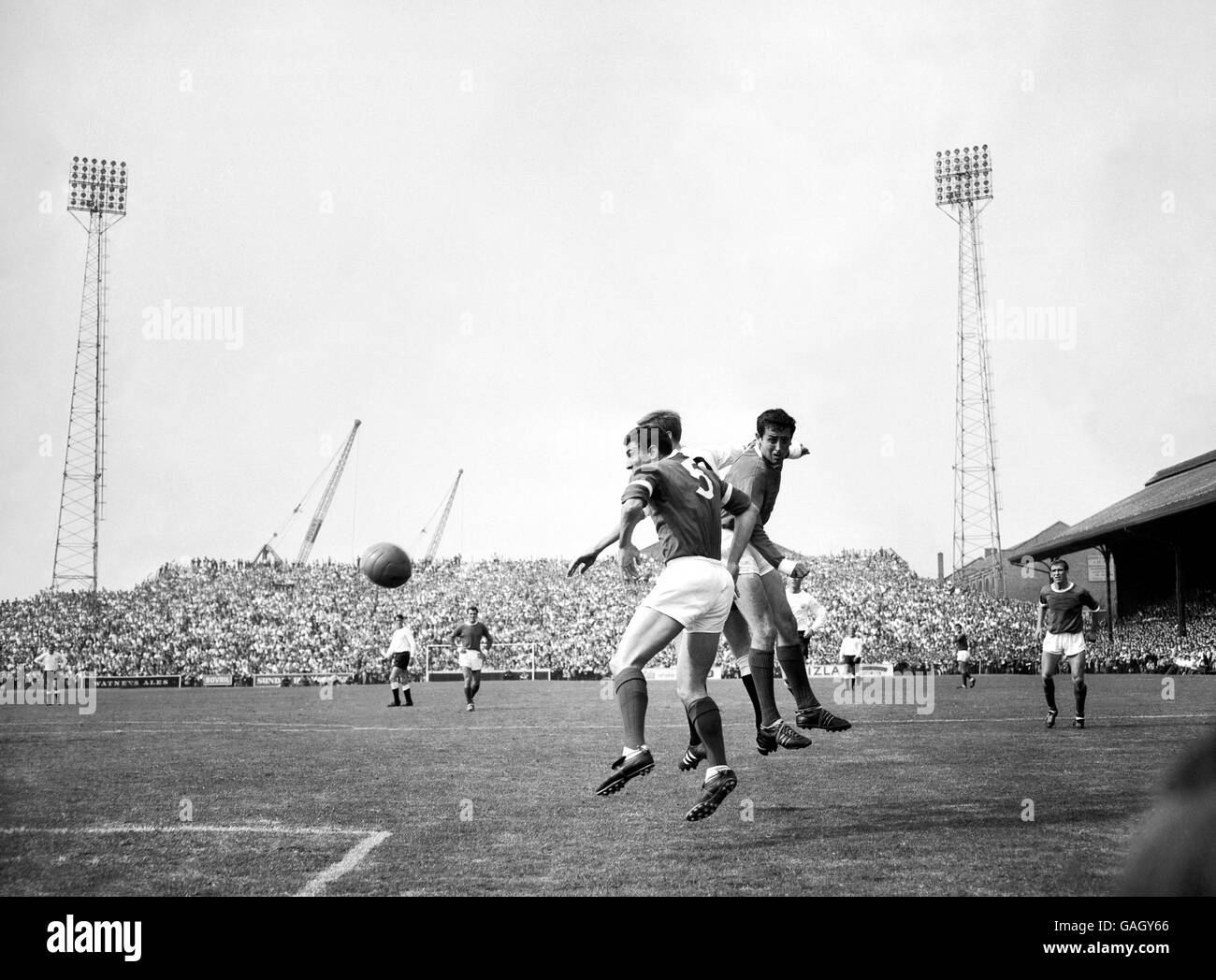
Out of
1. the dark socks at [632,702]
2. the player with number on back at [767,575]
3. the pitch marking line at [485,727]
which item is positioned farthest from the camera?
the pitch marking line at [485,727]

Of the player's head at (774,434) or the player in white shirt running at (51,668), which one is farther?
the player in white shirt running at (51,668)

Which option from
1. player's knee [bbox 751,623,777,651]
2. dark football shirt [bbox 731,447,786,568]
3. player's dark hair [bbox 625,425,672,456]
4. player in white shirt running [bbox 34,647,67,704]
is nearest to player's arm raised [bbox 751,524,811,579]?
dark football shirt [bbox 731,447,786,568]

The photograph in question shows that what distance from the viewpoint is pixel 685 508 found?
6.64 m

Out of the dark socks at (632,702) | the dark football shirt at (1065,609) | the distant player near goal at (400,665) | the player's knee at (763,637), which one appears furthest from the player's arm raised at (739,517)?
the distant player near goal at (400,665)

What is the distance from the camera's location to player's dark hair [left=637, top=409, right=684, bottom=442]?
6867 millimetres

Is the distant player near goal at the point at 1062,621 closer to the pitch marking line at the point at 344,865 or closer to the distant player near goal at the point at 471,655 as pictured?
the distant player near goal at the point at 471,655

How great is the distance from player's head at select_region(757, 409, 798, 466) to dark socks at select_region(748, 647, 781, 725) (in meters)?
1.52

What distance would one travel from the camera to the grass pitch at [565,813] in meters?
5.23

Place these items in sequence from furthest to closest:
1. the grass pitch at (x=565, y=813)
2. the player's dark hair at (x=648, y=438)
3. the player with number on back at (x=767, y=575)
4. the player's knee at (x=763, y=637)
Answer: the player's knee at (x=763, y=637) → the player with number on back at (x=767, y=575) → the player's dark hair at (x=648, y=438) → the grass pitch at (x=565, y=813)

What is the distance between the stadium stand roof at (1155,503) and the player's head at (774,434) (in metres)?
23.9

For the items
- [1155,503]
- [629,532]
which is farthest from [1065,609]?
[1155,503]

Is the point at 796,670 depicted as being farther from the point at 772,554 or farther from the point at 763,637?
the point at 772,554
